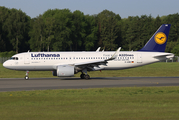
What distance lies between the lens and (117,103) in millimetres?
14977

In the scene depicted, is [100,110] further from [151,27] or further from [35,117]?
[151,27]

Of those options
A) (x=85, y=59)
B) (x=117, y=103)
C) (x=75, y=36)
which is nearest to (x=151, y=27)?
(x=75, y=36)

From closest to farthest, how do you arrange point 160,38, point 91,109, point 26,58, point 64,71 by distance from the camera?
point 91,109 → point 64,71 → point 26,58 → point 160,38

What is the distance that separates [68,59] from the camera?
3462 cm

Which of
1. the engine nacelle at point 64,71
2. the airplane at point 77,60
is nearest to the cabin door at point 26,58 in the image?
the airplane at point 77,60

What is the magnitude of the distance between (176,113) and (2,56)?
92277 millimetres

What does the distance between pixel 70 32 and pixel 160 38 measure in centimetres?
8011

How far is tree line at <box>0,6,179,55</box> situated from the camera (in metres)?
110

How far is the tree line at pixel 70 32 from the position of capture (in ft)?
359

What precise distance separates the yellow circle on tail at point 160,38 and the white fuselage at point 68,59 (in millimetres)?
2522

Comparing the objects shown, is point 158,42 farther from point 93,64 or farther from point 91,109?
point 91,109

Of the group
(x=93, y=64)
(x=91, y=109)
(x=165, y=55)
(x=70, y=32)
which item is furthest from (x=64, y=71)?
(x=70, y=32)

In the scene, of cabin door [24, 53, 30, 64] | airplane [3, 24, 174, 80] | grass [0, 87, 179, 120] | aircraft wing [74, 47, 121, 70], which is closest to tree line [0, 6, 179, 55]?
cabin door [24, 53, 30, 64]

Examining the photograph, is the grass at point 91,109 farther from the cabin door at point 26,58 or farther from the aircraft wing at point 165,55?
the aircraft wing at point 165,55
